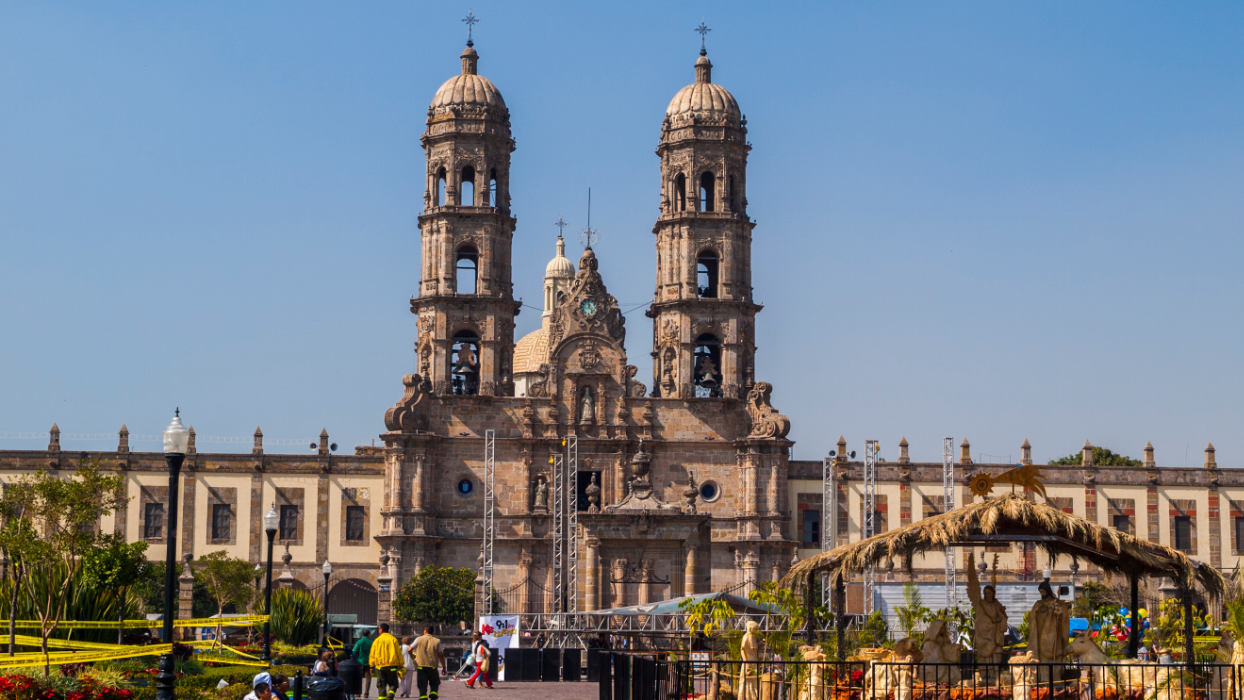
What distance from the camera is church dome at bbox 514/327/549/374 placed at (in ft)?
317

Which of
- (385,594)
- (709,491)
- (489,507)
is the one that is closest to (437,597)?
(385,594)

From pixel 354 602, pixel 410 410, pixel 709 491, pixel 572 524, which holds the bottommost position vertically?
pixel 354 602

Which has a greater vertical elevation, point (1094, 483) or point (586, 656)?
point (1094, 483)

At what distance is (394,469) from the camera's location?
227ft

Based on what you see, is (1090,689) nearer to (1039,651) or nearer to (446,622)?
(1039,651)

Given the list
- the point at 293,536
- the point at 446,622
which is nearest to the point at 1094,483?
the point at 446,622

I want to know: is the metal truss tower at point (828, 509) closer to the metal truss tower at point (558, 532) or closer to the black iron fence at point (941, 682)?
the metal truss tower at point (558, 532)

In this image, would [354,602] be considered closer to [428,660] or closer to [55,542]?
[55,542]

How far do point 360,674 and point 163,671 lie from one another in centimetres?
858

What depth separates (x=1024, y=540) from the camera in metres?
27.1

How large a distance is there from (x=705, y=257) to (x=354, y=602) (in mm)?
22254

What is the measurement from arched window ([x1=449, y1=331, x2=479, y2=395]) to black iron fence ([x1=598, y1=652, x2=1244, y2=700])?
151 ft

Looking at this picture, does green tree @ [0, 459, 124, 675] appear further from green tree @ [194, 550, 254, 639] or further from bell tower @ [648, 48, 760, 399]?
bell tower @ [648, 48, 760, 399]

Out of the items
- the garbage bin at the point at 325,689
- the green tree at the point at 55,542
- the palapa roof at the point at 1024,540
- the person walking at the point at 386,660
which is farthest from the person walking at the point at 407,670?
the palapa roof at the point at 1024,540
